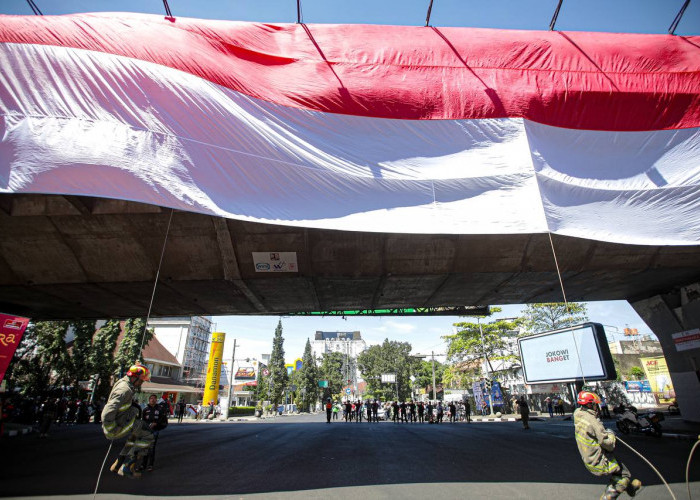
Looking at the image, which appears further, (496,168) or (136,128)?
(496,168)

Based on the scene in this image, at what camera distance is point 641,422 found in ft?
39.1

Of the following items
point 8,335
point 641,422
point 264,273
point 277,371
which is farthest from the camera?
point 277,371

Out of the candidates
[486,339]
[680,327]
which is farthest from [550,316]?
[680,327]

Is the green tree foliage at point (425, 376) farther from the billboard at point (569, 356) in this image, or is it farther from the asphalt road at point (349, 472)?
the billboard at point (569, 356)

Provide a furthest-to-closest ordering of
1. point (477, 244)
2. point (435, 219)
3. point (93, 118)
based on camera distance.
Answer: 1. point (477, 244)
2. point (435, 219)
3. point (93, 118)

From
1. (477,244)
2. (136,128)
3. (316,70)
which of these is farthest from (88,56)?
(477,244)

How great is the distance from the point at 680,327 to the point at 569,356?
11.1 meters

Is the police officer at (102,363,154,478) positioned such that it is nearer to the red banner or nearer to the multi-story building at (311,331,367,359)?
the red banner

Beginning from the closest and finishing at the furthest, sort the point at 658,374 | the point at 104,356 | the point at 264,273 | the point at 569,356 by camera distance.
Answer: the point at 569,356
the point at 264,273
the point at 104,356
the point at 658,374

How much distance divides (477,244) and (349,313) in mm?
8549

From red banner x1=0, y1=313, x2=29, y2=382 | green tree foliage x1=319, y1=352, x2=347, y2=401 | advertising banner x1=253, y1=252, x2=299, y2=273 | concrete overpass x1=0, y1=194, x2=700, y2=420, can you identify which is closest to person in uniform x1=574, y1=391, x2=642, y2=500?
concrete overpass x1=0, y1=194, x2=700, y2=420

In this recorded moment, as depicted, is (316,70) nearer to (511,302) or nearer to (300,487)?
(300,487)

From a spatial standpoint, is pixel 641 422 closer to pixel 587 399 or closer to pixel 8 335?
pixel 587 399

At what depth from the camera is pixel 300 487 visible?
576cm
